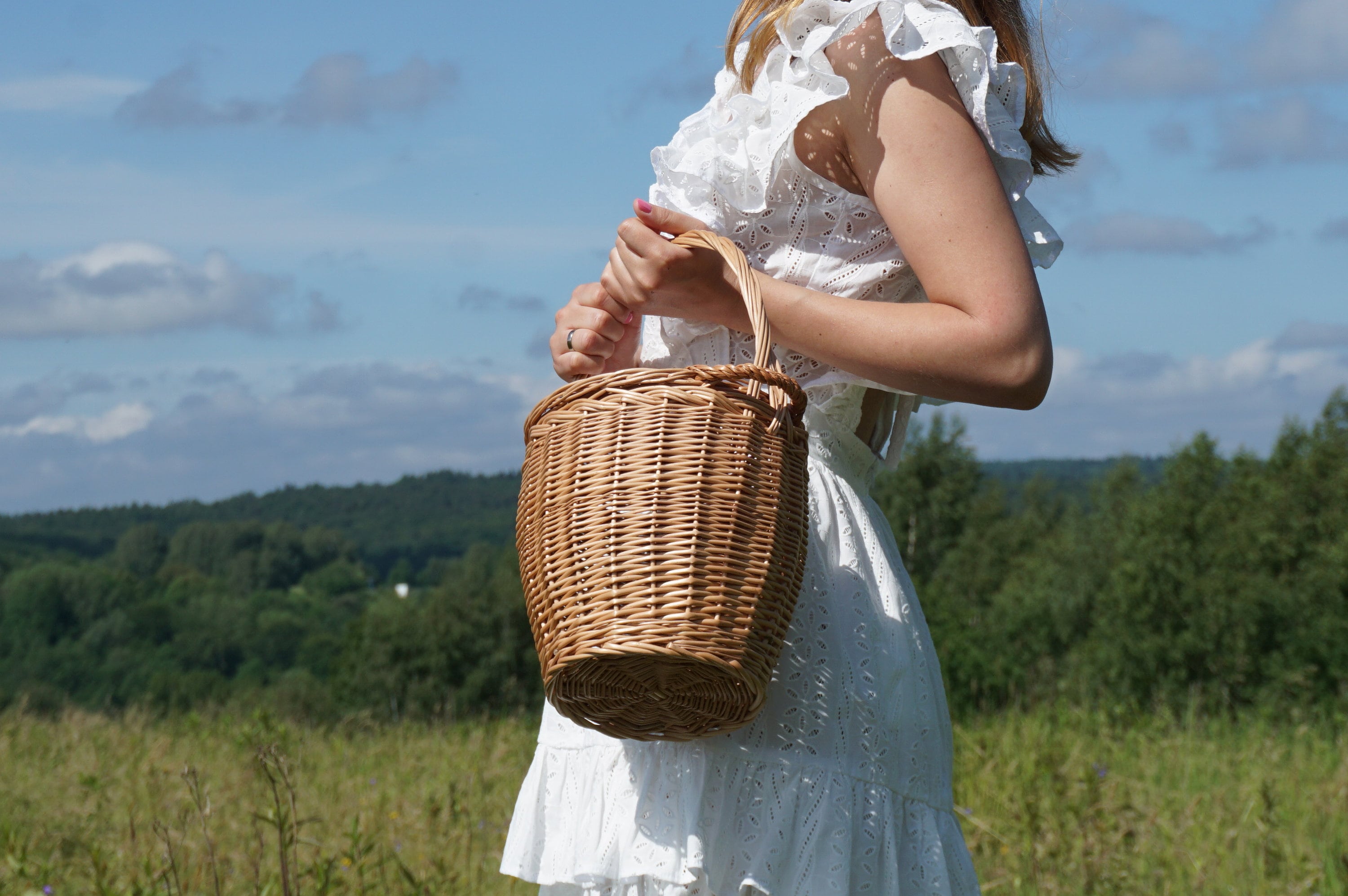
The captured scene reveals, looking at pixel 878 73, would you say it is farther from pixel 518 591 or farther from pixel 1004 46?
pixel 518 591

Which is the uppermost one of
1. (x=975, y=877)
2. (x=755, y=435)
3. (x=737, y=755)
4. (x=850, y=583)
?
(x=755, y=435)

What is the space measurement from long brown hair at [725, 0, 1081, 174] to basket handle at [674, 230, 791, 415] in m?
0.29

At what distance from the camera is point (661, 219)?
133 centimetres

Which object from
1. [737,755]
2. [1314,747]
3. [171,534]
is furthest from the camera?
[171,534]

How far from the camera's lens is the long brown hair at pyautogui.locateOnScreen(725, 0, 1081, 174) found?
56.5 inches

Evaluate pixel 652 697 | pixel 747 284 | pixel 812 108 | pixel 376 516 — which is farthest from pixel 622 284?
pixel 376 516

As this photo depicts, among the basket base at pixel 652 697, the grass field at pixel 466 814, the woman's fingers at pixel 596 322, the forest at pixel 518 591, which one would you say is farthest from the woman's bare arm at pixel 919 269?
the forest at pixel 518 591

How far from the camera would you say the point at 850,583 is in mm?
1334

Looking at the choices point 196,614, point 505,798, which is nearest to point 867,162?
point 505,798

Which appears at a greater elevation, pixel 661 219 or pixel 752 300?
pixel 661 219

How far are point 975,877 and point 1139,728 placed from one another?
5.75m

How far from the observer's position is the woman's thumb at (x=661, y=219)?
1330 millimetres

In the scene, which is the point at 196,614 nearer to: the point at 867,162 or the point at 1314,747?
the point at 1314,747

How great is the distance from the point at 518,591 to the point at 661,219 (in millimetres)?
33765
